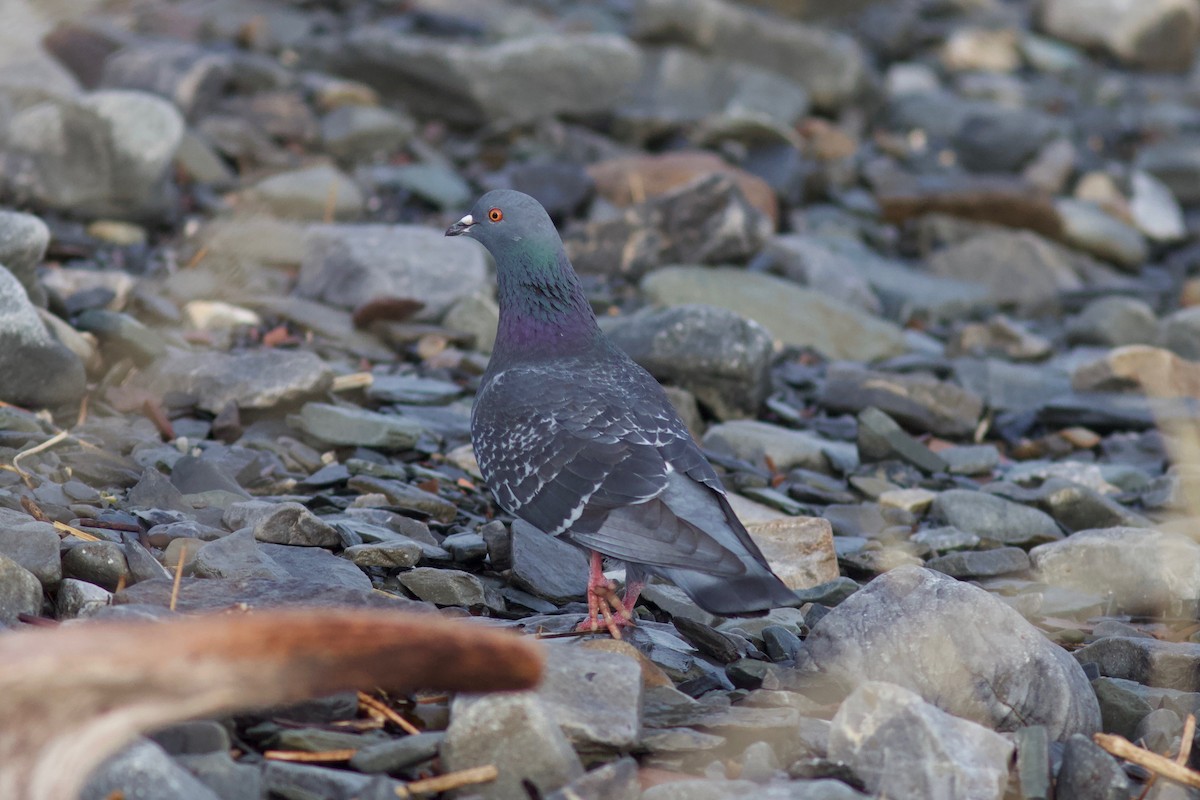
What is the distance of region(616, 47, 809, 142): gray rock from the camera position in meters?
12.4

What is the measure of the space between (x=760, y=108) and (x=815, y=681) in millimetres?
9188

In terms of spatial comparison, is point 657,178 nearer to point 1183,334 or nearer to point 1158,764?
point 1183,334

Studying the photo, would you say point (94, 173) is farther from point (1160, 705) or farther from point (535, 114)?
point (1160, 705)

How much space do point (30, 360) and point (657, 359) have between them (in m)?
2.90

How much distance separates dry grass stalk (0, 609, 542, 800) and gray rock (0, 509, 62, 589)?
1.31 meters

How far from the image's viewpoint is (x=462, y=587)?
179 inches

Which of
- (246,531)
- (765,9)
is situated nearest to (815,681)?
(246,531)

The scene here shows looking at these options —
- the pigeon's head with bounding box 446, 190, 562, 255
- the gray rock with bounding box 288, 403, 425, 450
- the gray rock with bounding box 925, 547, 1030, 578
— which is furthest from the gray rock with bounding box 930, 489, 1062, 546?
the gray rock with bounding box 288, 403, 425, 450

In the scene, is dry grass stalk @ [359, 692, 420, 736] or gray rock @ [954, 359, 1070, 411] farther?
gray rock @ [954, 359, 1070, 411]

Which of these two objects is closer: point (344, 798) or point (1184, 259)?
point (344, 798)

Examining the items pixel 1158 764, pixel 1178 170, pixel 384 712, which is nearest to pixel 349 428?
pixel 384 712

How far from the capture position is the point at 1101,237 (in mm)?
11445

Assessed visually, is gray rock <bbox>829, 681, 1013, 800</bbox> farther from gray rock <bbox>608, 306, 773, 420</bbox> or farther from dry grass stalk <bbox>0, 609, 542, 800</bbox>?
gray rock <bbox>608, 306, 773, 420</bbox>

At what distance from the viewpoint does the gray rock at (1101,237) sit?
1145 centimetres
